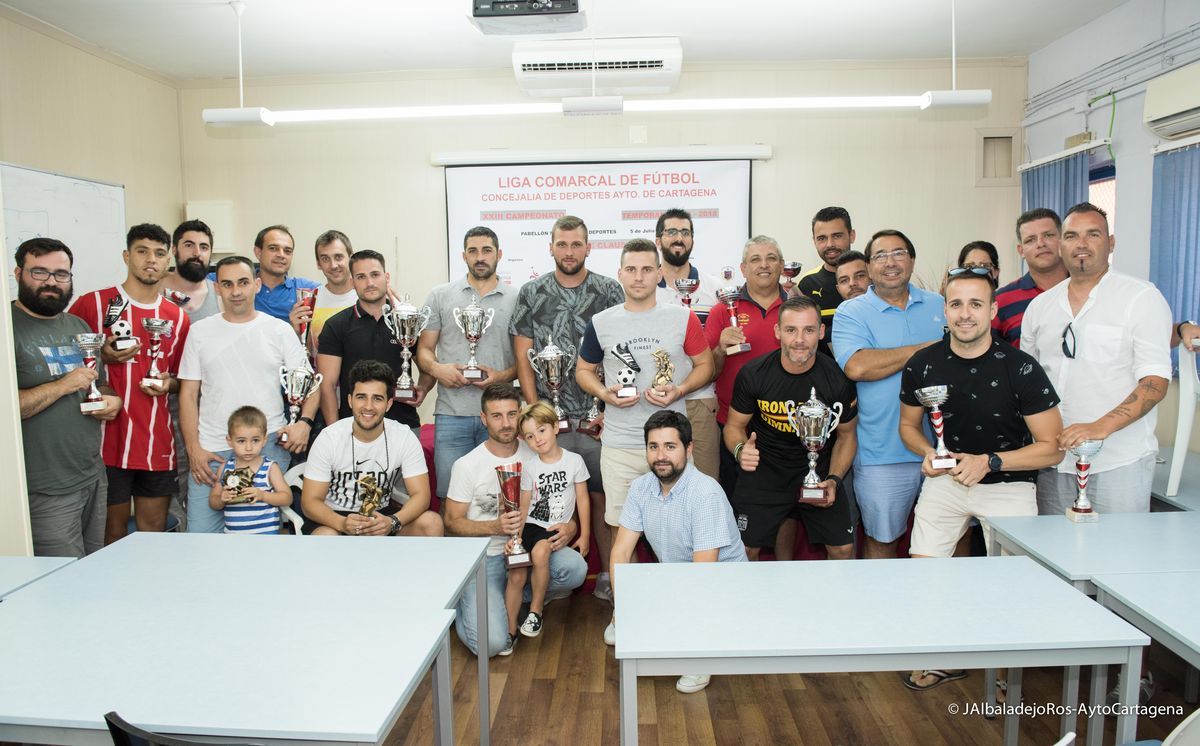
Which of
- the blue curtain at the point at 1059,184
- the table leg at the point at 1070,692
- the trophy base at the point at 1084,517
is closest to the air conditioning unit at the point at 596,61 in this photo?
the blue curtain at the point at 1059,184

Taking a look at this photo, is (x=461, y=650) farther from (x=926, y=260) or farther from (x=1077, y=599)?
(x=926, y=260)

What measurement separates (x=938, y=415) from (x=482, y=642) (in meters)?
1.82

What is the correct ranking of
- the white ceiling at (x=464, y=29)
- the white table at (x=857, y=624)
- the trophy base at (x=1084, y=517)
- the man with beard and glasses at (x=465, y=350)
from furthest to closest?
1. the white ceiling at (x=464, y=29)
2. the man with beard and glasses at (x=465, y=350)
3. the trophy base at (x=1084, y=517)
4. the white table at (x=857, y=624)

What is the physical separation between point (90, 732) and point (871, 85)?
6913 mm

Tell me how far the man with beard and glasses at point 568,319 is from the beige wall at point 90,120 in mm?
3882

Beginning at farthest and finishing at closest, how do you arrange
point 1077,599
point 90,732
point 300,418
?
point 300,418 < point 1077,599 < point 90,732

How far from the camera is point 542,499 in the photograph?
3.62m

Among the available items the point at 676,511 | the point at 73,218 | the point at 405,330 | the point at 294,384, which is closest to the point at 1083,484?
the point at 676,511

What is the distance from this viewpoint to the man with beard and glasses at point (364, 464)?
11.2 ft

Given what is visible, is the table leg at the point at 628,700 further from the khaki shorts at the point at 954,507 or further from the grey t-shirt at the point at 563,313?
the grey t-shirt at the point at 563,313

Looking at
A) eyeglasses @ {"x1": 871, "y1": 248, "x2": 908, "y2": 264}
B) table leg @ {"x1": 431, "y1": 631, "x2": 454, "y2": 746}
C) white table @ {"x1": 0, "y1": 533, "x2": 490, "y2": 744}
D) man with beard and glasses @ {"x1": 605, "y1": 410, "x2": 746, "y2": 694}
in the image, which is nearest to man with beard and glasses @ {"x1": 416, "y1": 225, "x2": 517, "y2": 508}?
man with beard and glasses @ {"x1": 605, "y1": 410, "x2": 746, "y2": 694}

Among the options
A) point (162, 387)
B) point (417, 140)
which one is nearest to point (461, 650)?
point (162, 387)

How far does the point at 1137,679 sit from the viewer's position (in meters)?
1.98

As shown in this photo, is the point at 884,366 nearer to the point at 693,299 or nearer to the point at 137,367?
the point at 693,299
